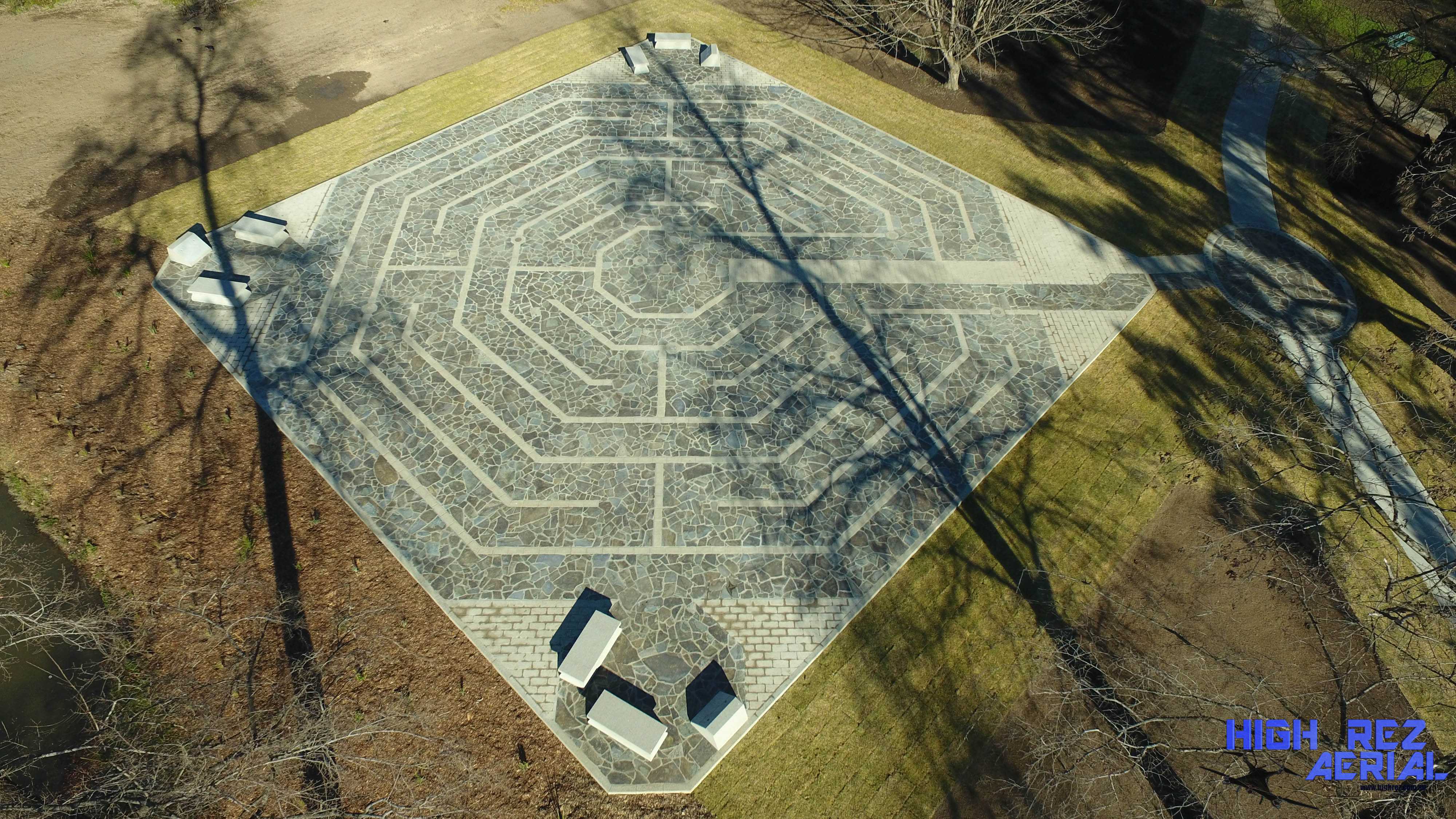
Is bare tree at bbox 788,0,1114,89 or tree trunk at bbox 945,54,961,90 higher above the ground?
bare tree at bbox 788,0,1114,89

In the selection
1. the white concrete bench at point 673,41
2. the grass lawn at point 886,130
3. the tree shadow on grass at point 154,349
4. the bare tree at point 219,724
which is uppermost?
the white concrete bench at point 673,41

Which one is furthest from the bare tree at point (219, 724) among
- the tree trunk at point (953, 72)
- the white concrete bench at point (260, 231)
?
the tree trunk at point (953, 72)

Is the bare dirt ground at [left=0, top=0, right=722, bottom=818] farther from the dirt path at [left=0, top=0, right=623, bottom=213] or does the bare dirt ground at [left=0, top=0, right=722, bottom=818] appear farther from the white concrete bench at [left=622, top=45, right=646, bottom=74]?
the white concrete bench at [left=622, top=45, right=646, bottom=74]

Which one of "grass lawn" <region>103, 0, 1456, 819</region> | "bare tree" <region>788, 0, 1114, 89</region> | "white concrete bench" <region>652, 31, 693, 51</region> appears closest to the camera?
"grass lawn" <region>103, 0, 1456, 819</region>

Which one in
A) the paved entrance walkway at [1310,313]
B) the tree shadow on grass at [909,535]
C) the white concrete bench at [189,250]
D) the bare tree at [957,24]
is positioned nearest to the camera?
the tree shadow on grass at [909,535]

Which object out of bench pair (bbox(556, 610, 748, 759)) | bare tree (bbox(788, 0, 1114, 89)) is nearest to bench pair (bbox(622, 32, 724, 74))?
bare tree (bbox(788, 0, 1114, 89))

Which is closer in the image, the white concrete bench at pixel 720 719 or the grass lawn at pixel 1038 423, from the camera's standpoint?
the white concrete bench at pixel 720 719

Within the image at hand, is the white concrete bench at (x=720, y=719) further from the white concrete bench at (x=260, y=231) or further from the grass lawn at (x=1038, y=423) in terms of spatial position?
the white concrete bench at (x=260, y=231)
